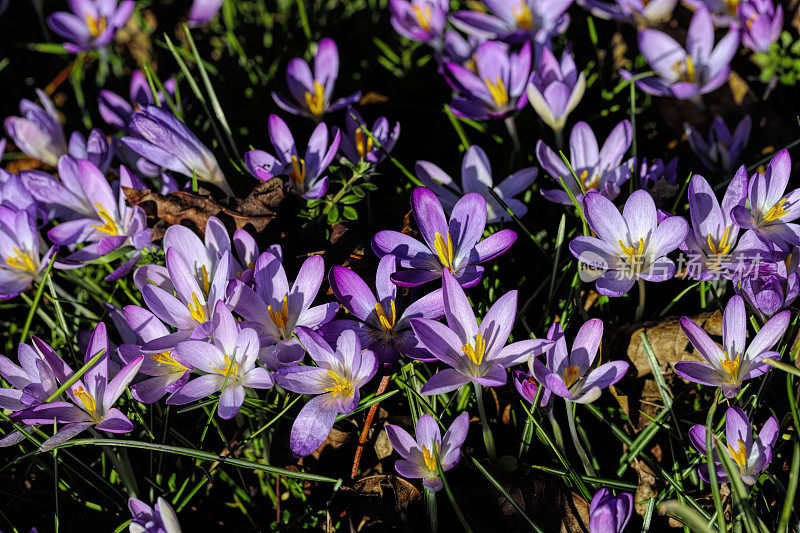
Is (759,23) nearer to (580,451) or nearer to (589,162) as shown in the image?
(589,162)

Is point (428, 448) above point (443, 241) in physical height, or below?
below

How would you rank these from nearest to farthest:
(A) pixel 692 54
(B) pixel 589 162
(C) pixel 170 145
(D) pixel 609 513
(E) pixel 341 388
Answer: (D) pixel 609 513, (E) pixel 341 388, (C) pixel 170 145, (B) pixel 589 162, (A) pixel 692 54

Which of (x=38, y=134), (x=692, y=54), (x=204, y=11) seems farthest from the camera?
(x=204, y=11)

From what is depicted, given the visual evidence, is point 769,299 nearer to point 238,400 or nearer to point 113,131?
point 238,400

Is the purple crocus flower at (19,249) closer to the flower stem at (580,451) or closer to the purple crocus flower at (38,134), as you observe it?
the purple crocus flower at (38,134)

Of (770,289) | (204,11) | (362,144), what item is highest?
(204,11)

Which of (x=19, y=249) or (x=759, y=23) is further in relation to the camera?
(x=759, y=23)

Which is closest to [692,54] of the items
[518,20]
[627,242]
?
[518,20]

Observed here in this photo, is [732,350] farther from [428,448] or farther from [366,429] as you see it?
[366,429]
